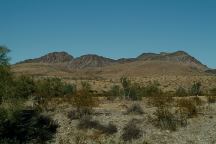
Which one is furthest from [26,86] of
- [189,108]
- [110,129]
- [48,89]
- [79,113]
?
[189,108]

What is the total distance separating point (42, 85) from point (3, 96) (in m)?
18.1

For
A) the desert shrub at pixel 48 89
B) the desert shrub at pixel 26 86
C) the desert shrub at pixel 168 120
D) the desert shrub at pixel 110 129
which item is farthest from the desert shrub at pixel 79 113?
the desert shrub at pixel 48 89

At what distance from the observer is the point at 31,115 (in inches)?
Result: 1335

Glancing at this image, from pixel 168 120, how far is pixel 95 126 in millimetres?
4818

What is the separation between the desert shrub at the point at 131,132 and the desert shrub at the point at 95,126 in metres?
0.89

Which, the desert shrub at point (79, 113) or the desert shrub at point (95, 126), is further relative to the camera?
the desert shrub at point (79, 113)

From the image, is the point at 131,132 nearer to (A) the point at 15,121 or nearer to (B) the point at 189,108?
(B) the point at 189,108

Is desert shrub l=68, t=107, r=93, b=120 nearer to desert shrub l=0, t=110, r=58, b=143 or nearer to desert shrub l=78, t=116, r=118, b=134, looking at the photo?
desert shrub l=78, t=116, r=118, b=134

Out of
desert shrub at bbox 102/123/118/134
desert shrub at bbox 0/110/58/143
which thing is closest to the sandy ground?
desert shrub at bbox 102/123/118/134

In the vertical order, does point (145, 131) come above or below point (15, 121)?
below

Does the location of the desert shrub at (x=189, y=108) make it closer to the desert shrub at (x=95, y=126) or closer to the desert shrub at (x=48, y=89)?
the desert shrub at (x=95, y=126)

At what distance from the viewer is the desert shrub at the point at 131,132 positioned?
27612 mm

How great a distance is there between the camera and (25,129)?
96.9 ft

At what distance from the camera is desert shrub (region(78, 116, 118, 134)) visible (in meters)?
29.1
